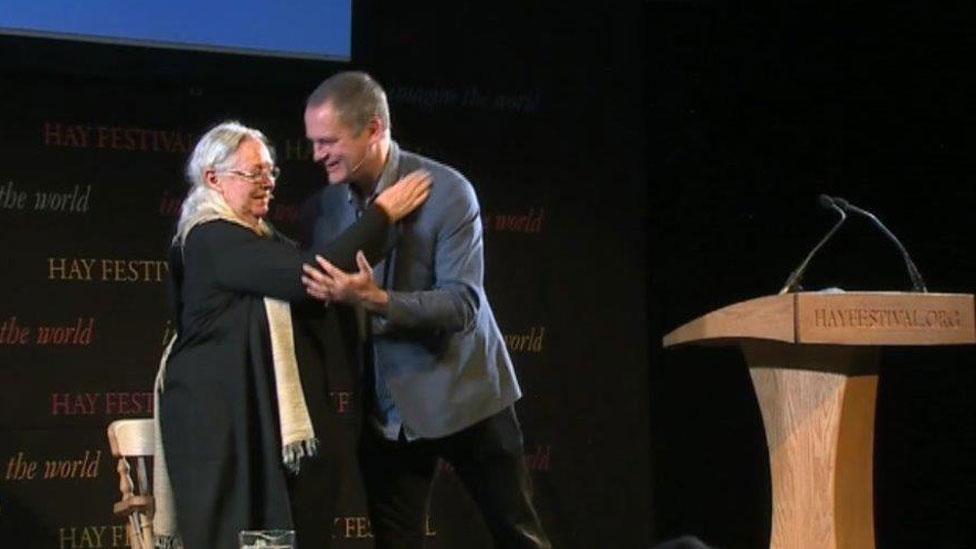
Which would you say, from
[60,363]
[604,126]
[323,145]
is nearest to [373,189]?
[323,145]

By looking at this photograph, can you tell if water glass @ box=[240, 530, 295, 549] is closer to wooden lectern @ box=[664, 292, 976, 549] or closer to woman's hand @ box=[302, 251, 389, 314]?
woman's hand @ box=[302, 251, 389, 314]

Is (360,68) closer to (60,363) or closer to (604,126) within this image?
(604,126)

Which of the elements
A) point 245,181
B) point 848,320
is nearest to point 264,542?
point 848,320

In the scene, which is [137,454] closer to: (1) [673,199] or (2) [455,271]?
(2) [455,271]

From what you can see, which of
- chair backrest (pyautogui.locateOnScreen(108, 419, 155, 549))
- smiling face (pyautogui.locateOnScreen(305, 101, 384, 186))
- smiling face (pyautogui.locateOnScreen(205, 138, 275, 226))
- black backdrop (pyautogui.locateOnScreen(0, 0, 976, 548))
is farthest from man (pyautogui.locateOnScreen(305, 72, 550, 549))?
black backdrop (pyautogui.locateOnScreen(0, 0, 976, 548))

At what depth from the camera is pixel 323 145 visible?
3152 millimetres

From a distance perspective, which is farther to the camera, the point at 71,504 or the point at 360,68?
the point at 360,68

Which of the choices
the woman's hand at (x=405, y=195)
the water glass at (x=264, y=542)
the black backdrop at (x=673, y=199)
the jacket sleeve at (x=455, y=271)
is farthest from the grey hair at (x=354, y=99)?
the water glass at (x=264, y=542)

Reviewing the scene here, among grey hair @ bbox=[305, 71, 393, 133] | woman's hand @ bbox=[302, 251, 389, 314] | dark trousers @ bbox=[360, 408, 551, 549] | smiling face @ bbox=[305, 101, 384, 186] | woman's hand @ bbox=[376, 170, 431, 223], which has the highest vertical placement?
grey hair @ bbox=[305, 71, 393, 133]

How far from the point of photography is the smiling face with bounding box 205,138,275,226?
10.1 ft

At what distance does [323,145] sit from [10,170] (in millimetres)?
1405

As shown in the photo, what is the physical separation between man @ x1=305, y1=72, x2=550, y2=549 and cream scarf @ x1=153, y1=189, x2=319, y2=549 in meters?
0.23

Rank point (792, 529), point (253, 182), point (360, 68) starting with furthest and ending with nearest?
point (360, 68)
point (253, 182)
point (792, 529)

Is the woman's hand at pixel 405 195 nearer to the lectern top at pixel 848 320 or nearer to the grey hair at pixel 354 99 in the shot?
the grey hair at pixel 354 99
